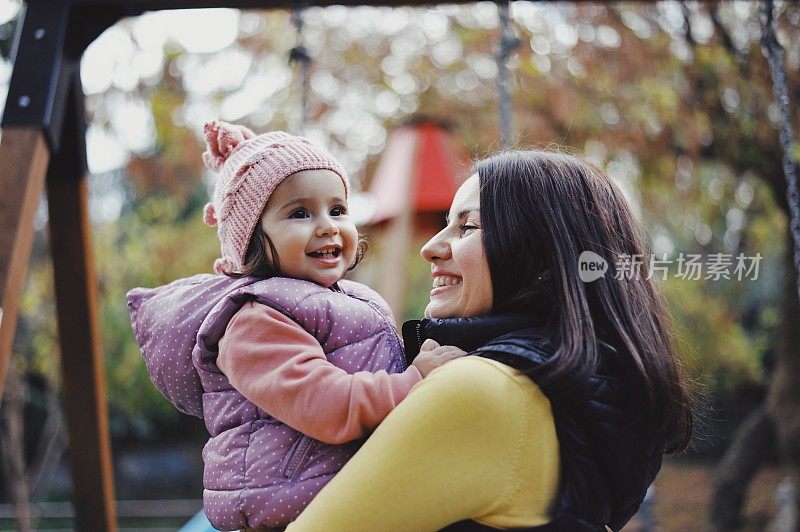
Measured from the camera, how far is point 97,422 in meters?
2.55

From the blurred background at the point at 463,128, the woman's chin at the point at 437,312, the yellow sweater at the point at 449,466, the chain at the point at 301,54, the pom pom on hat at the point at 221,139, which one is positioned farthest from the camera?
the blurred background at the point at 463,128

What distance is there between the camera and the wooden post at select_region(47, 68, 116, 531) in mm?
2438

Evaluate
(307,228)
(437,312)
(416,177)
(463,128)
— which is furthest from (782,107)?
(463,128)

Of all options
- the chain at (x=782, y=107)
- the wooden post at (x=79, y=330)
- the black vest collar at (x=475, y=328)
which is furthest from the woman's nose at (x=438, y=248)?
the wooden post at (x=79, y=330)

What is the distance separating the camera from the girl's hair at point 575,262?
1243mm

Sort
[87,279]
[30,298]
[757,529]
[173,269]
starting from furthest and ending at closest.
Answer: [757,529]
[173,269]
[30,298]
[87,279]

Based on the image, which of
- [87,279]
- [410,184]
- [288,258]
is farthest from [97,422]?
[410,184]

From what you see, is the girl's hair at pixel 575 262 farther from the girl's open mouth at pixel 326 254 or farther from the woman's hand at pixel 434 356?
the girl's open mouth at pixel 326 254

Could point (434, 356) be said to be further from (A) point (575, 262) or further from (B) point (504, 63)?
(B) point (504, 63)

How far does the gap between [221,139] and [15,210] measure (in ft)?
2.04

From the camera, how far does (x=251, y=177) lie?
1.41 meters

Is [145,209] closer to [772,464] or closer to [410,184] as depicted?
[410,184]

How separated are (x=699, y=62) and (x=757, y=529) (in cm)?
396

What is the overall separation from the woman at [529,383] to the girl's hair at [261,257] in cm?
24
